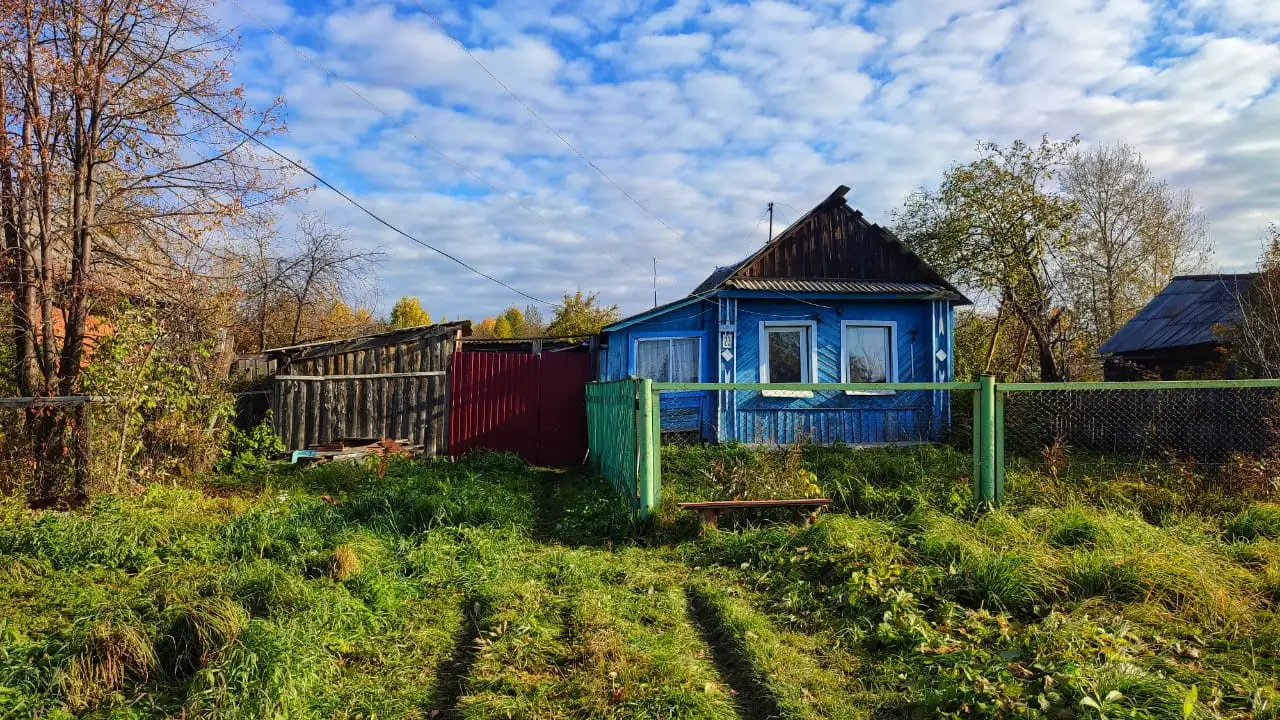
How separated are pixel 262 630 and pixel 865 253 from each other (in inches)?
482

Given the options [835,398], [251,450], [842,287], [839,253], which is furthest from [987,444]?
[251,450]

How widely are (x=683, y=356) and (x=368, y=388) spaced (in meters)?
5.41

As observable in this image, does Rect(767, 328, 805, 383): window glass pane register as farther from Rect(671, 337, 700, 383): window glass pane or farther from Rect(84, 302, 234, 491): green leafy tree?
Rect(84, 302, 234, 491): green leafy tree

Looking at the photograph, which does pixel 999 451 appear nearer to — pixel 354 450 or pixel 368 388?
pixel 354 450

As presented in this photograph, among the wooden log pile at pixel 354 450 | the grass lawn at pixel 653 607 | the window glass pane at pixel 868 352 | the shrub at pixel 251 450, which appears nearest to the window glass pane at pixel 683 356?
the window glass pane at pixel 868 352

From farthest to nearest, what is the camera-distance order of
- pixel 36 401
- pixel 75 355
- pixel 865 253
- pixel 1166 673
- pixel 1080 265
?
1. pixel 1080 265
2. pixel 865 253
3. pixel 75 355
4. pixel 36 401
5. pixel 1166 673

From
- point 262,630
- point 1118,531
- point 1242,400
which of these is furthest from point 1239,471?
point 262,630

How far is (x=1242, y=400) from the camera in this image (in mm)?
8641

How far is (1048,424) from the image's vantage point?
32.6 ft

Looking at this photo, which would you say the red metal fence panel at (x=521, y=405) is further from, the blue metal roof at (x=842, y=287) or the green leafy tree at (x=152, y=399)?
the green leafy tree at (x=152, y=399)

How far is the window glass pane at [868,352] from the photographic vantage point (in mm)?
12727

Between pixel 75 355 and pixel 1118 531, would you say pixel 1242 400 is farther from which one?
pixel 75 355

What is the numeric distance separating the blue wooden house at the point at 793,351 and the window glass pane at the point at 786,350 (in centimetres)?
2

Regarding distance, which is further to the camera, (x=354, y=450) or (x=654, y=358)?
(x=654, y=358)
